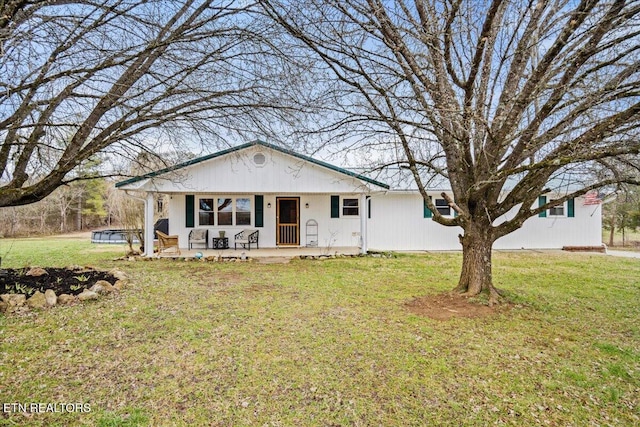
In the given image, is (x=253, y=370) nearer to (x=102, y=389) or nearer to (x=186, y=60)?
(x=102, y=389)

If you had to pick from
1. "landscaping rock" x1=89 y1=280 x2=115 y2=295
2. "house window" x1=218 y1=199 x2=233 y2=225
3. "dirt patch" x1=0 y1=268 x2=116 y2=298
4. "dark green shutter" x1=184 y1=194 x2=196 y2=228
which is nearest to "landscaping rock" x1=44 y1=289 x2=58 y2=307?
"dirt patch" x1=0 y1=268 x2=116 y2=298

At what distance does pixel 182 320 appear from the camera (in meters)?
5.03

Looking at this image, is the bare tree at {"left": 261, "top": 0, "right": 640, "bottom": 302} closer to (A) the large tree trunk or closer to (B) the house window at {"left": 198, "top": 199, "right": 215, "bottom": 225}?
(A) the large tree trunk

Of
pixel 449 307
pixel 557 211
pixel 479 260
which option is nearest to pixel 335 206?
pixel 479 260

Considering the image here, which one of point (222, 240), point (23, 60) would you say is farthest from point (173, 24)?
point (222, 240)

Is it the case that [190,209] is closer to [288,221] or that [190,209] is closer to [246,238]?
[246,238]

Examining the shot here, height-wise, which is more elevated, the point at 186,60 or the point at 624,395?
the point at 186,60

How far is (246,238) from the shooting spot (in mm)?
12656

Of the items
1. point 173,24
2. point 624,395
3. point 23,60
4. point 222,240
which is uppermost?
point 173,24

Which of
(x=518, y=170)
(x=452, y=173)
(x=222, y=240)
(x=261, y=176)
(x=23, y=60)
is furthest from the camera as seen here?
(x=222, y=240)

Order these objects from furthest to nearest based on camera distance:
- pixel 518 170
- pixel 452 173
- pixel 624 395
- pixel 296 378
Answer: pixel 452 173
pixel 518 170
pixel 296 378
pixel 624 395

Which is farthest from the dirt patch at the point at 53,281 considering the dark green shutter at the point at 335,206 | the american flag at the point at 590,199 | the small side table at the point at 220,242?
the american flag at the point at 590,199

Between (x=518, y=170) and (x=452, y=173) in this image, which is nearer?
(x=518, y=170)

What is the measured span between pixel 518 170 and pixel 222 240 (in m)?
10.5
